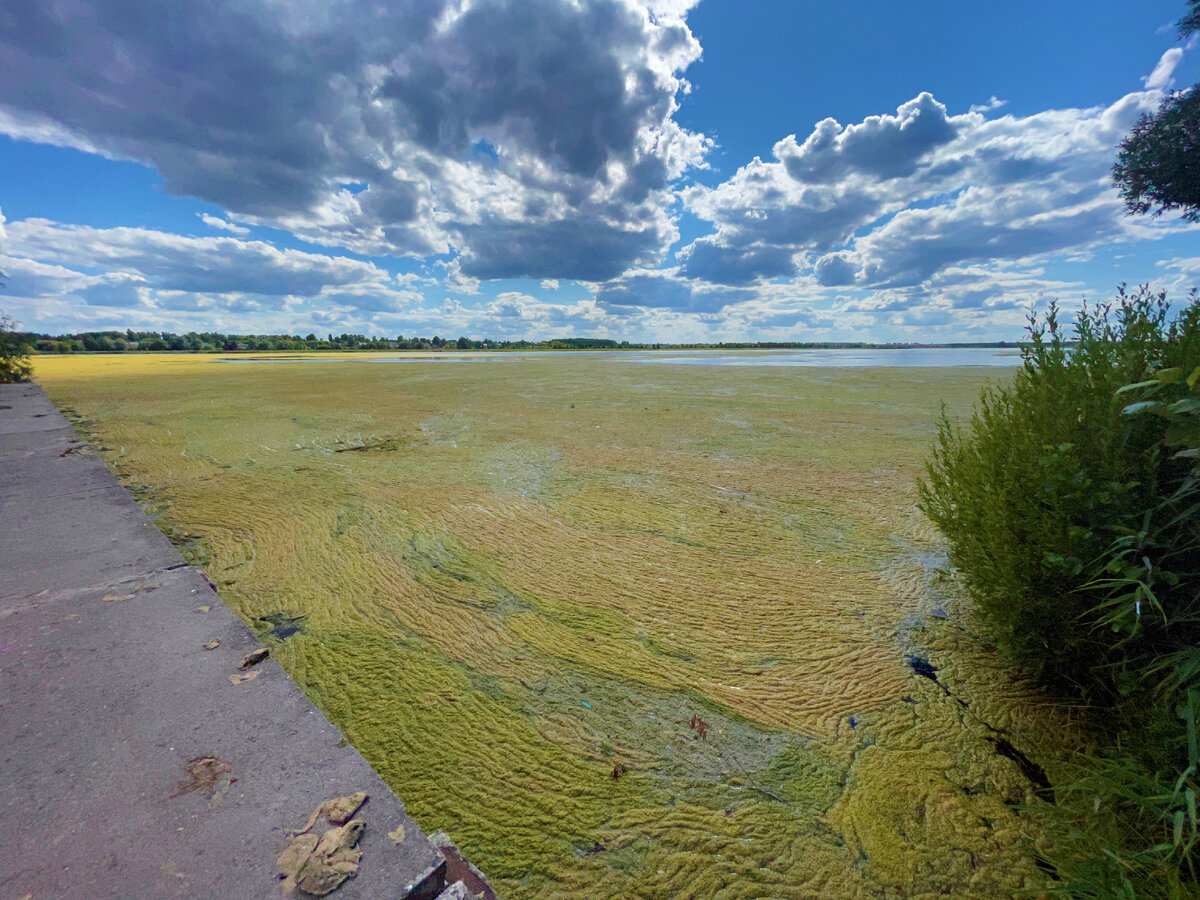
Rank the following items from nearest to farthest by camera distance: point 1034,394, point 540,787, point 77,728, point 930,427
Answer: point 77,728, point 540,787, point 1034,394, point 930,427

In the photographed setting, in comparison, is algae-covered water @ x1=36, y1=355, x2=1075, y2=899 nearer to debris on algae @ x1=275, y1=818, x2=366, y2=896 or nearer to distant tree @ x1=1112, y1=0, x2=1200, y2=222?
debris on algae @ x1=275, y1=818, x2=366, y2=896

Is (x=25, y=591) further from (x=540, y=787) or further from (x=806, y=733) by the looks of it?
(x=806, y=733)

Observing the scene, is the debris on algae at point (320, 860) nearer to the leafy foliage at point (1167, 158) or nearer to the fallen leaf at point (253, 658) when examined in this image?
the fallen leaf at point (253, 658)

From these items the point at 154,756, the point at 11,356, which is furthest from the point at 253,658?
the point at 11,356

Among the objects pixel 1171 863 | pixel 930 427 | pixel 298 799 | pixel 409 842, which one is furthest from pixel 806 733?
pixel 930 427

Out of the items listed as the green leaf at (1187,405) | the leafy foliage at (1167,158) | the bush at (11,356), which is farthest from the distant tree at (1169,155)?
the bush at (11,356)

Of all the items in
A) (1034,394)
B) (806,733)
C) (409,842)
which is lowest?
(806,733)

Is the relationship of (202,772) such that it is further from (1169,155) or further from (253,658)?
(1169,155)
